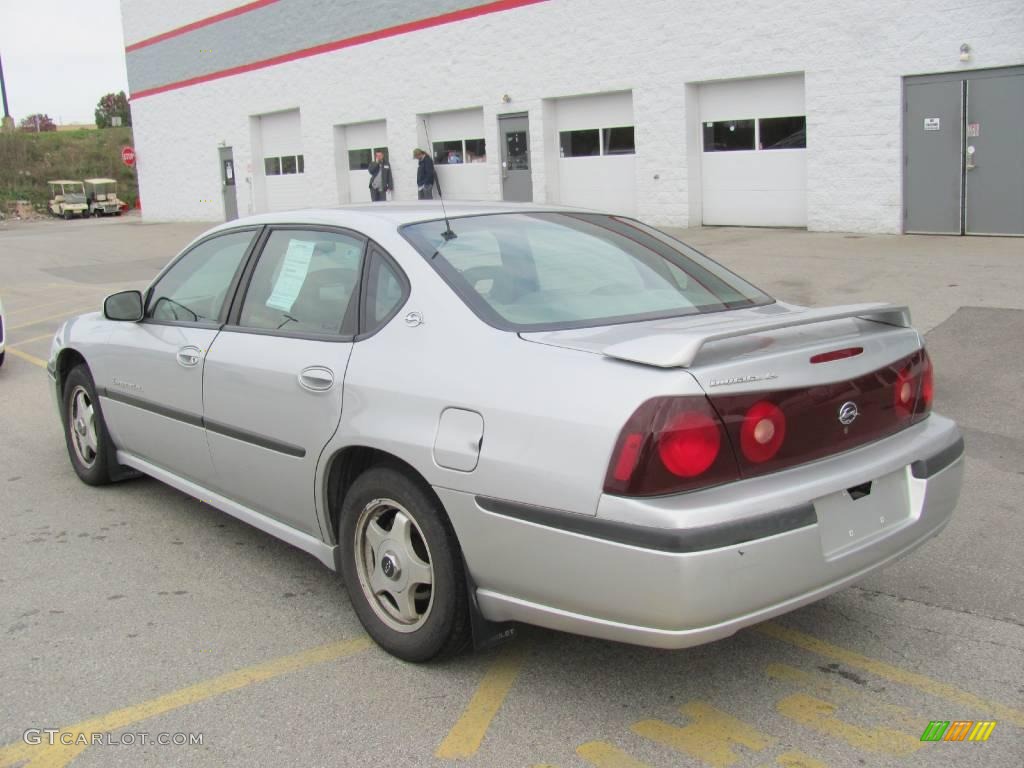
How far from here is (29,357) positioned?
10391mm

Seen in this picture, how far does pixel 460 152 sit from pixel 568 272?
19.4 meters

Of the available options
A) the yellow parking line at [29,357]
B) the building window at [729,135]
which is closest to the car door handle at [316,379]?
the yellow parking line at [29,357]

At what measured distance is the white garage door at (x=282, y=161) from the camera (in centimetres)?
2748

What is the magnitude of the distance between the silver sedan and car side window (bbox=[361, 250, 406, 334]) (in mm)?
10

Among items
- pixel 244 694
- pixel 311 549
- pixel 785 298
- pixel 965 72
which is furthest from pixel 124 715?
pixel 965 72

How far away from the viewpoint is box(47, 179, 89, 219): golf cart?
149 feet

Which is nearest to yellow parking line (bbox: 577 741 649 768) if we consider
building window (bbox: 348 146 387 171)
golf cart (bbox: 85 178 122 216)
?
building window (bbox: 348 146 387 171)

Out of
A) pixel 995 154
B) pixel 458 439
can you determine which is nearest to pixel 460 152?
pixel 995 154

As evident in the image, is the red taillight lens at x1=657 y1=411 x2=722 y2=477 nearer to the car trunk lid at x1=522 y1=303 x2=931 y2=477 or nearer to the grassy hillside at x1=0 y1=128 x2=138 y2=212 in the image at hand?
the car trunk lid at x1=522 y1=303 x2=931 y2=477

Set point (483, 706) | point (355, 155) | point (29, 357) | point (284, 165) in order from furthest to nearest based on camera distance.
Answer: point (284, 165), point (355, 155), point (29, 357), point (483, 706)

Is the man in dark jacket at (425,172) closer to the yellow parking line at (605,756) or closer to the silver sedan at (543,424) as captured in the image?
the silver sedan at (543,424)

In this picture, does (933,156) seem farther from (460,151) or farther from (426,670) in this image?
(426,670)

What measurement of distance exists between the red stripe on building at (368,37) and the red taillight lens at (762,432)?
59.8 ft

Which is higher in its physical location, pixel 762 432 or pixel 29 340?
pixel 762 432
